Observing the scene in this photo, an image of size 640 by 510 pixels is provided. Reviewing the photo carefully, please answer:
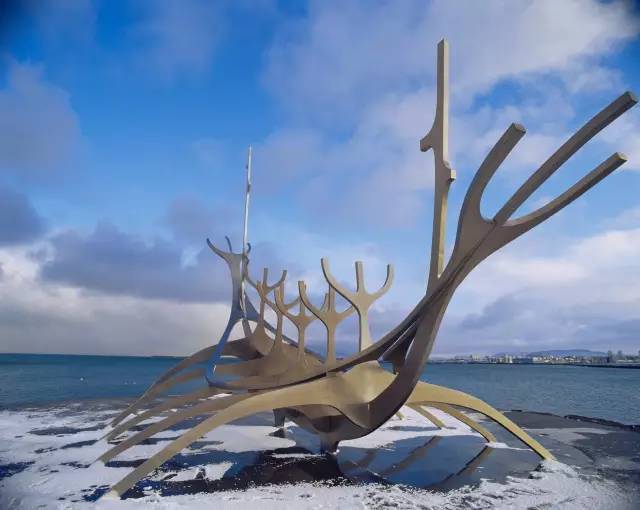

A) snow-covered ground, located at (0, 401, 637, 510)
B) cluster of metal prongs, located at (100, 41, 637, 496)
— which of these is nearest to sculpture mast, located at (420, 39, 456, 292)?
cluster of metal prongs, located at (100, 41, 637, 496)

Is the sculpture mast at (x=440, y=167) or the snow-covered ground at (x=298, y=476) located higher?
the sculpture mast at (x=440, y=167)

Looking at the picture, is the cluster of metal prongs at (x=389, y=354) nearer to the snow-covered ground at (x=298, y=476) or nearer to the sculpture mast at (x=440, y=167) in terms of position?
the sculpture mast at (x=440, y=167)

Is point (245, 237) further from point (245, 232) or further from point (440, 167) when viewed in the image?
point (440, 167)

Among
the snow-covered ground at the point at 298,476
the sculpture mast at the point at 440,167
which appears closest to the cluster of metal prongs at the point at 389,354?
the sculpture mast at the point at 440,167

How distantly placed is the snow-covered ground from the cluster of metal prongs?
0.73 meters

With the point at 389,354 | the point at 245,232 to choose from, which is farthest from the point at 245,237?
the point at 389,354

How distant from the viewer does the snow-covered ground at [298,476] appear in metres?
8.30

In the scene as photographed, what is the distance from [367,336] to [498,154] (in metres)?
6.07

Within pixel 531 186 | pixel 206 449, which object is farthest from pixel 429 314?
pixel 206 449

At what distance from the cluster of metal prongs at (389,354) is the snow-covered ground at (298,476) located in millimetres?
726

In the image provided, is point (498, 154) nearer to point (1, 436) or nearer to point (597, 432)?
point (597, 432)

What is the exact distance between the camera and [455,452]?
12758 mm

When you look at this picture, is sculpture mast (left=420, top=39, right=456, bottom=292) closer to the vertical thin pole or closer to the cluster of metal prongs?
the cluster of metal prongs

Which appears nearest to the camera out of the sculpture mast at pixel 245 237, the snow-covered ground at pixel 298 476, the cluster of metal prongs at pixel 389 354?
the cluster of metal prongs at pixel 389 354
